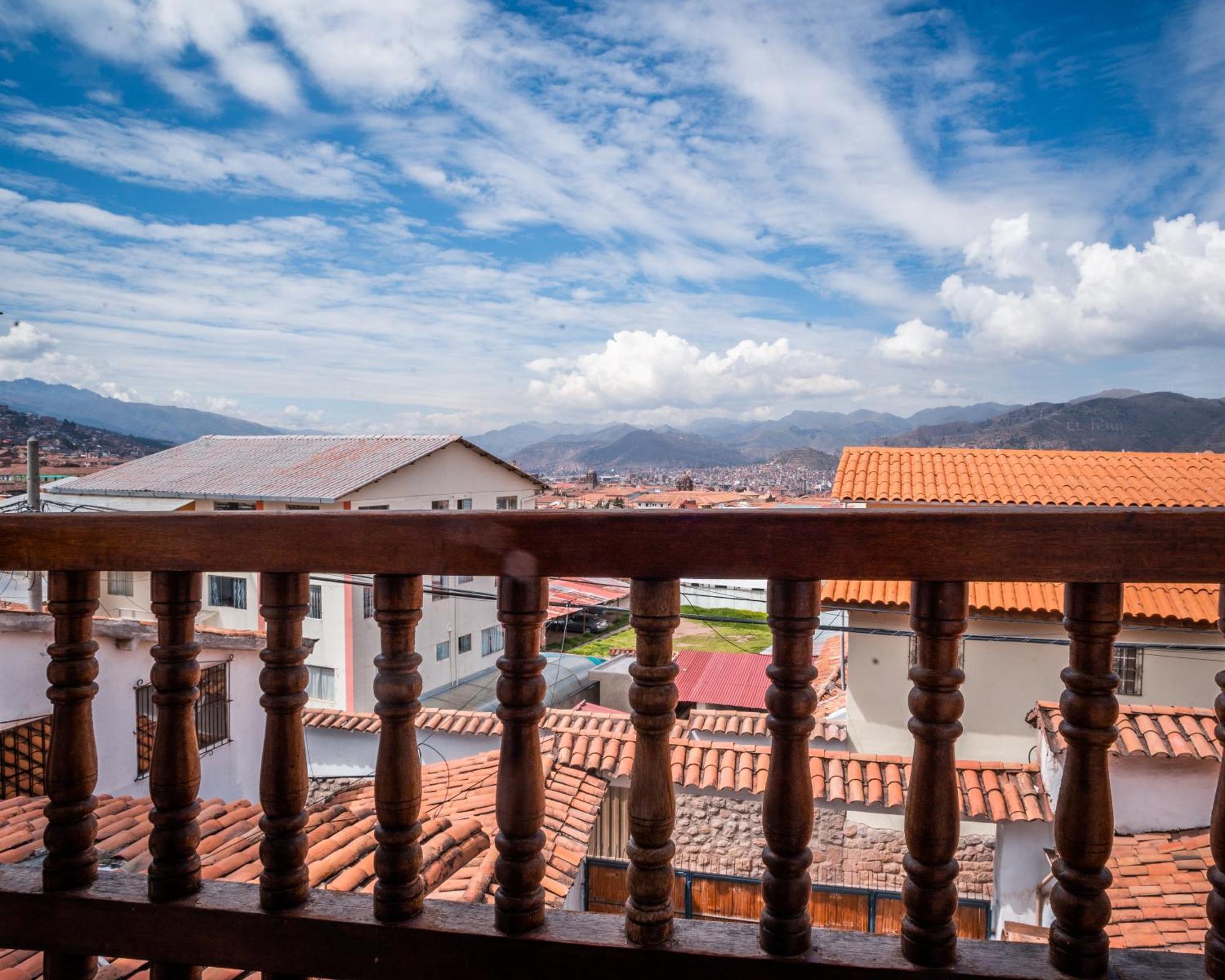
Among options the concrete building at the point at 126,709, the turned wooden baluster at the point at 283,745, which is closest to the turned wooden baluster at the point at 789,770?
the turned wooden baluster at the point at 283,745

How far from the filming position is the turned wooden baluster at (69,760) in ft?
3.68

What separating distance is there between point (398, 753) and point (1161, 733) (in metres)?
5.65

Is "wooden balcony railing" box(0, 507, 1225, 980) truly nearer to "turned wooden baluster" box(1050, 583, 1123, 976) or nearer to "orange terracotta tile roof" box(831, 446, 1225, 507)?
"turned wooden baluster" box(1050, 583, 1123, 976)

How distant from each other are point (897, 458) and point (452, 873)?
12.5 meters

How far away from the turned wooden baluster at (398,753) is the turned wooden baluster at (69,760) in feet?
1.48

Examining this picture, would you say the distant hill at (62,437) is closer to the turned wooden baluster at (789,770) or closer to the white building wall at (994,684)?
the turned wooden baluster at (789,770)

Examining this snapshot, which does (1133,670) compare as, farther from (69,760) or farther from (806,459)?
(69,760)

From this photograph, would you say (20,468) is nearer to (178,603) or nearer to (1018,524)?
(178,603)

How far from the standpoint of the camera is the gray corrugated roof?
18172 millimetres

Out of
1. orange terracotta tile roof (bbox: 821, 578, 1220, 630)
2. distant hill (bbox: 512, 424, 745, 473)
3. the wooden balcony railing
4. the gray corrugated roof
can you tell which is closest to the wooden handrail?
the wooden balcony railing

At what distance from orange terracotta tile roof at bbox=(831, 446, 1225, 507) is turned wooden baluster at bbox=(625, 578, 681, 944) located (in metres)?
10.4

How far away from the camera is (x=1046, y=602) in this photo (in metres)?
9.30

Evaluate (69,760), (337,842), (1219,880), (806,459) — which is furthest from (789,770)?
(806,459)

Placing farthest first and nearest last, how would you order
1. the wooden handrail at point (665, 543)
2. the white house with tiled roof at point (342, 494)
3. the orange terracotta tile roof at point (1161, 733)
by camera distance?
the white house with tiled roof at point (342, 494), the orange terracotta tile roof at point (1161, 733), the wooden handrail at point (665, 543)
